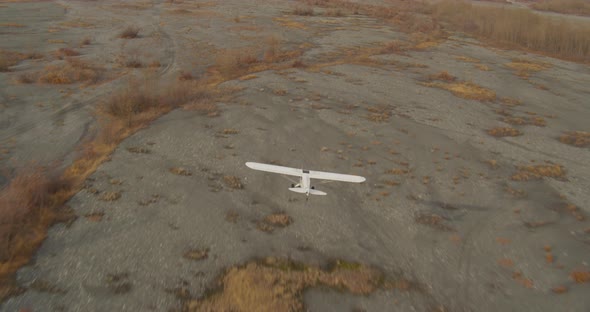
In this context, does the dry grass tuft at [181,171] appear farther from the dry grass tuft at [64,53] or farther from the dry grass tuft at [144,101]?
the dry grass tuft at [64,53]

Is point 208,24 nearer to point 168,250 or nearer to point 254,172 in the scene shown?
point 254,172

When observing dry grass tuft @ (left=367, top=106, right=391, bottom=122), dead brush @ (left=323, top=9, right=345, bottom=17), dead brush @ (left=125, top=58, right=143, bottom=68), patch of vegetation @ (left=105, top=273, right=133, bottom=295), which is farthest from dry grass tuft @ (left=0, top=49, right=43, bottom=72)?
dead brush @ (left=323, top=9, right=345, bottom=17)

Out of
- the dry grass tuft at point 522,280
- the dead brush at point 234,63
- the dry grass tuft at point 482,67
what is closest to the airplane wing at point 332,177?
the dry grass tuft at point 522,280

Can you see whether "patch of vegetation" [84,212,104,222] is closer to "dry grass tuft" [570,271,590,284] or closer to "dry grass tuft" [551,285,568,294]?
Result: "dry grass tuft" [551,285,568,294]

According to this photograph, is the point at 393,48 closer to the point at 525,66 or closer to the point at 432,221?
the point at 525,66

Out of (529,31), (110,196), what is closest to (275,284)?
(110,196)

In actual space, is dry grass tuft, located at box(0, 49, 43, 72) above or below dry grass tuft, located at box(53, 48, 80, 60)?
below
